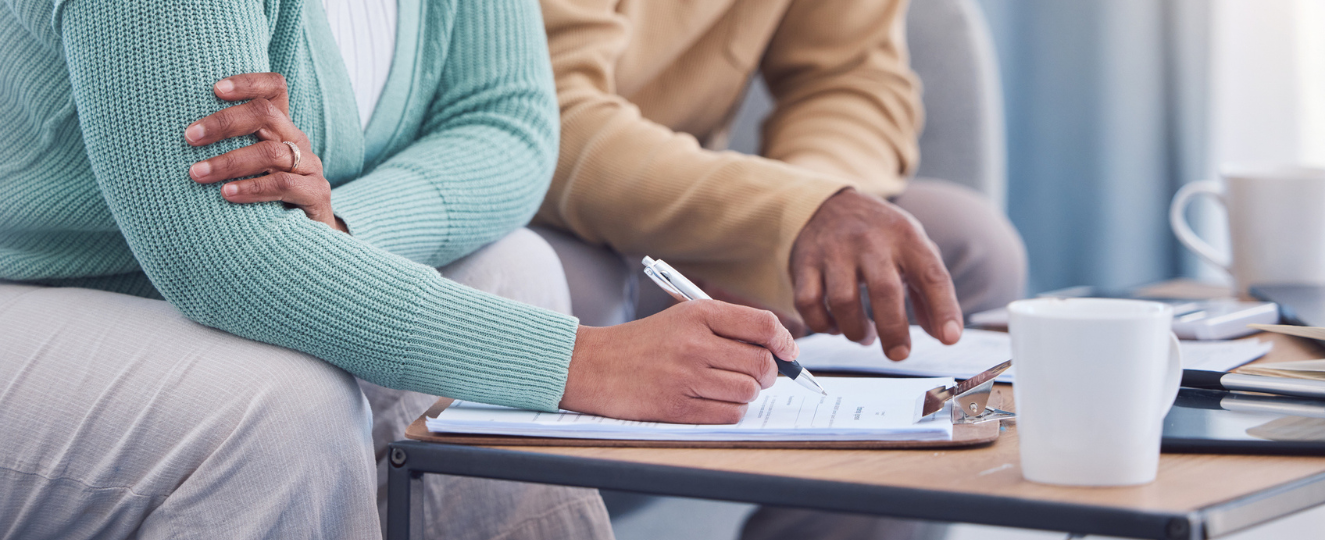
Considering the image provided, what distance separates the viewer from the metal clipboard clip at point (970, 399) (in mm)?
522

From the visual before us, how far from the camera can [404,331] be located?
0.55m

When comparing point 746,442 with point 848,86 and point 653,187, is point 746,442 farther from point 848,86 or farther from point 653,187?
point 848,86

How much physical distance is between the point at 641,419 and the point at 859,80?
0.93m

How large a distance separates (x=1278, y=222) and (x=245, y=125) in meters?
0.97

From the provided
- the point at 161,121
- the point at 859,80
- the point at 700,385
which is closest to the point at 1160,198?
the point at 859,80

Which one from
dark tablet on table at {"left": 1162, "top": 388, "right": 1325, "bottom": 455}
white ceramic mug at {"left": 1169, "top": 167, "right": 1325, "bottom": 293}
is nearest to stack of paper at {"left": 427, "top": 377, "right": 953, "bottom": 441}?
dark tablet on table at {"left": 1162, "top": 388, "right": 1325, "bottom": 455}

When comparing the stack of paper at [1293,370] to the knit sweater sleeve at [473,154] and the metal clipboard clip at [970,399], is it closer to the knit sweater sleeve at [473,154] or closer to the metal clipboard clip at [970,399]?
the metal clipboard clip at [970,399]

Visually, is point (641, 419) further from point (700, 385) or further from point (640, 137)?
point (640, 137)

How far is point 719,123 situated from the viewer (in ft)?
4.46

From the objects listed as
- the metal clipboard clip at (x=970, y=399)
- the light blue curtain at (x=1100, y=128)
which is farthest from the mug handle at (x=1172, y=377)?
the light blue curtain at (x=1100, y=128)

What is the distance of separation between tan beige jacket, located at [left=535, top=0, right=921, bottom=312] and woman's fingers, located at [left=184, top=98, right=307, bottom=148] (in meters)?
0.42

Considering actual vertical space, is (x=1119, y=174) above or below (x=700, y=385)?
below

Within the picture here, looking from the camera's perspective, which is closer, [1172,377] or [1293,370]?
[1172,377]

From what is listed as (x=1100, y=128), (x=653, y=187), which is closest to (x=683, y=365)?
(x=653, y=187)
